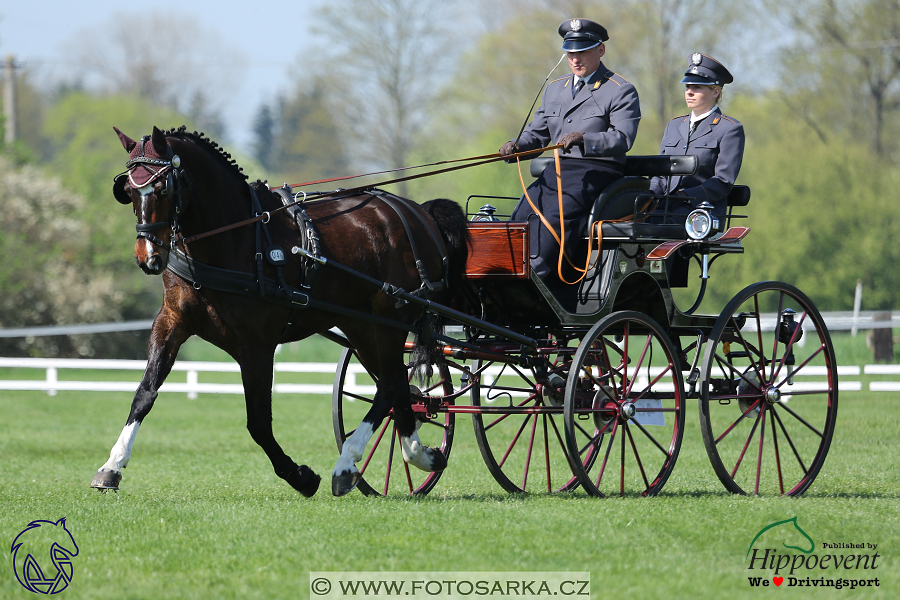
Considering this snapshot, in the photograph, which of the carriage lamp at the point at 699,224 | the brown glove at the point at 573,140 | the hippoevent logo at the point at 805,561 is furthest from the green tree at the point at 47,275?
the hippoevent logo at the point at 805,561

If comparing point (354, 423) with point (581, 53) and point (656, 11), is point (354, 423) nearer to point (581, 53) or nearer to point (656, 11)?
point (581, 53)

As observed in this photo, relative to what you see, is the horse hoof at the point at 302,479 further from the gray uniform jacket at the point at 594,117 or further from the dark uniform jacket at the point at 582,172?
the gray uniform jacket at the point at 594,117

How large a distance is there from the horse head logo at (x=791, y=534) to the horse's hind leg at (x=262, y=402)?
2.54m

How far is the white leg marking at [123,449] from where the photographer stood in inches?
237

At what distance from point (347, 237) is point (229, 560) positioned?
2.28m

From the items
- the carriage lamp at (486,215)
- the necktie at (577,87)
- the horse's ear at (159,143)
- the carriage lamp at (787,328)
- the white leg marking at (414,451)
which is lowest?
the white leg marking at (414,451)

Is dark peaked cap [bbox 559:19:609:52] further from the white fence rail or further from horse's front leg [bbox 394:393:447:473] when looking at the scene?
the white fence rail

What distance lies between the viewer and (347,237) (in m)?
6.39

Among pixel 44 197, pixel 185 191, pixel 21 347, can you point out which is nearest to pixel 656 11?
pixel 44 197

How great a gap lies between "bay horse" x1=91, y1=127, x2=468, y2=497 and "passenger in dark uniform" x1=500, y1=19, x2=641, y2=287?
72cm

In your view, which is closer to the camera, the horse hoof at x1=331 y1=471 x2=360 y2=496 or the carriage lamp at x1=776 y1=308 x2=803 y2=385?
the horse hoof at x1=331 y1=471 x2=360 y2=496

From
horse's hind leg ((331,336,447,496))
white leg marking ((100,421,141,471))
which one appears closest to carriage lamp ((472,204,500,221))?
horse's hind leg ((331,336,447,496))

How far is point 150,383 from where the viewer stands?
6.02m
